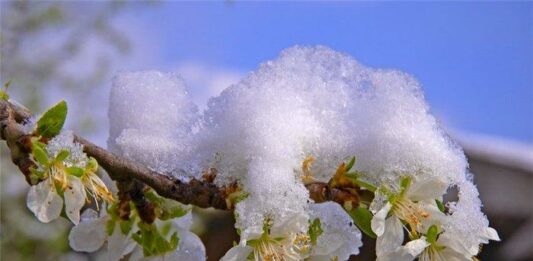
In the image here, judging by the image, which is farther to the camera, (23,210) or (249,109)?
(23,210)

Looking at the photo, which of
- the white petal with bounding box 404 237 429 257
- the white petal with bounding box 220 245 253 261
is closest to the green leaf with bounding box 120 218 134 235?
the white petal with bounding box 220 245 253 261

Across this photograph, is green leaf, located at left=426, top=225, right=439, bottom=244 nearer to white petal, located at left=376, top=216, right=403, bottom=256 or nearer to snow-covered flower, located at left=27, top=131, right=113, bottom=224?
white petal, located at left=376, top=216, right=403, bottom=256

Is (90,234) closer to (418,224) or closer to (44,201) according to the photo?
(44,201)

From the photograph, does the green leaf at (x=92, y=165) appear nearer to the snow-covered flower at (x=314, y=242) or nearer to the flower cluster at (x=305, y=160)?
the flower cluster at (x=305, y=160)

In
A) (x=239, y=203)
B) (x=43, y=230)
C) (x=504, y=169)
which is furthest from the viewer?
(x=43, y=230)

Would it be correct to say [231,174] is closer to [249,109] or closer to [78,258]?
[249,109]

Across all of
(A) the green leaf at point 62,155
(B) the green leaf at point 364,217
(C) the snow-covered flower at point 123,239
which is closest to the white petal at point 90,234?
(C) the snow-covered flower at point 123,239

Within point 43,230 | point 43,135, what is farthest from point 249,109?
point 43,230

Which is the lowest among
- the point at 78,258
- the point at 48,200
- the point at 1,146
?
the point at 48,200
